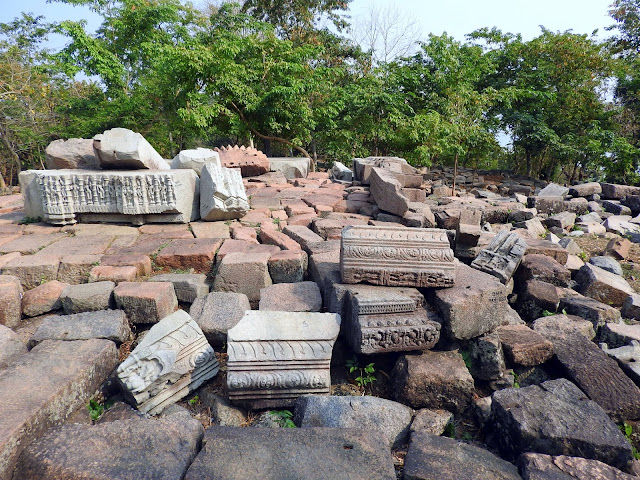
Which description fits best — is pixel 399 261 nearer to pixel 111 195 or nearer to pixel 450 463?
pixel 450 463

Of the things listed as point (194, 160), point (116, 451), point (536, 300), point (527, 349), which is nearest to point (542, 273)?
point (536, 300)

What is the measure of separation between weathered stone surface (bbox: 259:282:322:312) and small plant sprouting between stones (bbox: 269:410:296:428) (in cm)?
73

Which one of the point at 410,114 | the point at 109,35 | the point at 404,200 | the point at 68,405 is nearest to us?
the point at 68,405

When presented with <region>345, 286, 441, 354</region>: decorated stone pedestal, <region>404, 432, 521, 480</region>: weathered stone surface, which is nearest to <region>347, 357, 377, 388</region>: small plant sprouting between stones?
<region>345, 286, 441, 354</region>: decorated stone pedestal

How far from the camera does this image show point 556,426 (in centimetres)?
195

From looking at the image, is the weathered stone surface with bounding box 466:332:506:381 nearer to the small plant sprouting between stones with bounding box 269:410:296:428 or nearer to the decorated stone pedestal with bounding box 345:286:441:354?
the decorated stone pedestal with bounding box 345:286:441:354

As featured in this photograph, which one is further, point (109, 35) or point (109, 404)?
point (109, 35)

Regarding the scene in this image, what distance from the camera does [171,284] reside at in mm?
2998

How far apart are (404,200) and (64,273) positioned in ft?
12.6

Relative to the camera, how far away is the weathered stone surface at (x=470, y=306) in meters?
2.50

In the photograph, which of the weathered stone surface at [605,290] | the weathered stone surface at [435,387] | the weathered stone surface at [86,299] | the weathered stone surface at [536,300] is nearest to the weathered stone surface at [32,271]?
the weathered stone surface at [86,299]

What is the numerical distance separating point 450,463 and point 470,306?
109 cm

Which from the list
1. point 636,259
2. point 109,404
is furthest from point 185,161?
point 636,259

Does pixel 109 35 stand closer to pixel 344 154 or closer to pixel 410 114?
pixel 344 154
